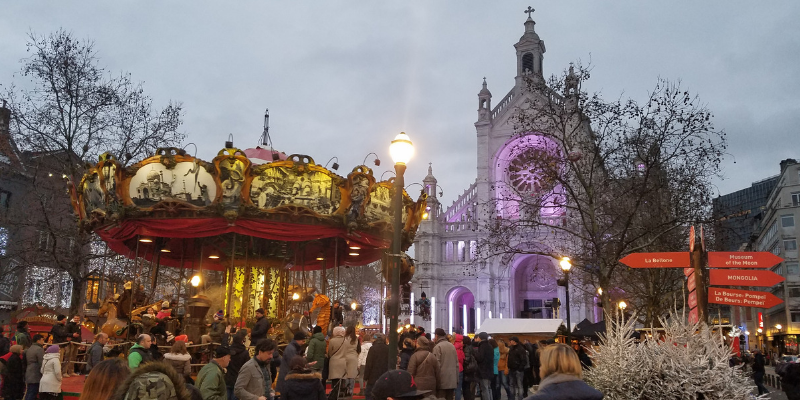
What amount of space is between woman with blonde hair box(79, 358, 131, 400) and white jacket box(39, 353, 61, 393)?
7018 mm

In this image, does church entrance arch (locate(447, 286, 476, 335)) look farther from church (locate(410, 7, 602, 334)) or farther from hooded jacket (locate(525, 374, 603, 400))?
hooded jacket (locate(525, 374, 603, 400))

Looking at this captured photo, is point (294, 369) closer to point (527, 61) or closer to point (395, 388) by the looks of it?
point (395, 388)

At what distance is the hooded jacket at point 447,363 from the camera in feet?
32.0

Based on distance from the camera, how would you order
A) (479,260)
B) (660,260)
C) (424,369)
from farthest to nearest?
(479,260), (660,260), (424,369)

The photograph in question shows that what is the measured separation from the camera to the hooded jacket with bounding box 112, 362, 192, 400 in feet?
12.1

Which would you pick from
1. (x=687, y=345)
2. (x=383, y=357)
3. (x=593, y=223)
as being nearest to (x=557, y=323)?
(x=593, y=223)

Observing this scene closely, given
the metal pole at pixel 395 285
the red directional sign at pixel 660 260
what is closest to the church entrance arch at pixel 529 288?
the red directional sign at pixel 660 260

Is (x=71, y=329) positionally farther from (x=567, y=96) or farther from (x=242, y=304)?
(x=567, y=96)

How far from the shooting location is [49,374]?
9688 millimetres

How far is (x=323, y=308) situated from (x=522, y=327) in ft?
45.1

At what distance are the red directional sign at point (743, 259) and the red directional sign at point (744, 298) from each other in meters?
0.34

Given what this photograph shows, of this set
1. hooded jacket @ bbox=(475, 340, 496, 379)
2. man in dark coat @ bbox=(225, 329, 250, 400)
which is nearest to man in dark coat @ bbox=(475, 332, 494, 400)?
hooded jacket @ bbox=(475, 340, 496, 379)

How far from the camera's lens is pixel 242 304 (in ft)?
52.7

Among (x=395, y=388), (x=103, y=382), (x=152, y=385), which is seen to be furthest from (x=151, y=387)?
(x=395, y=388)
